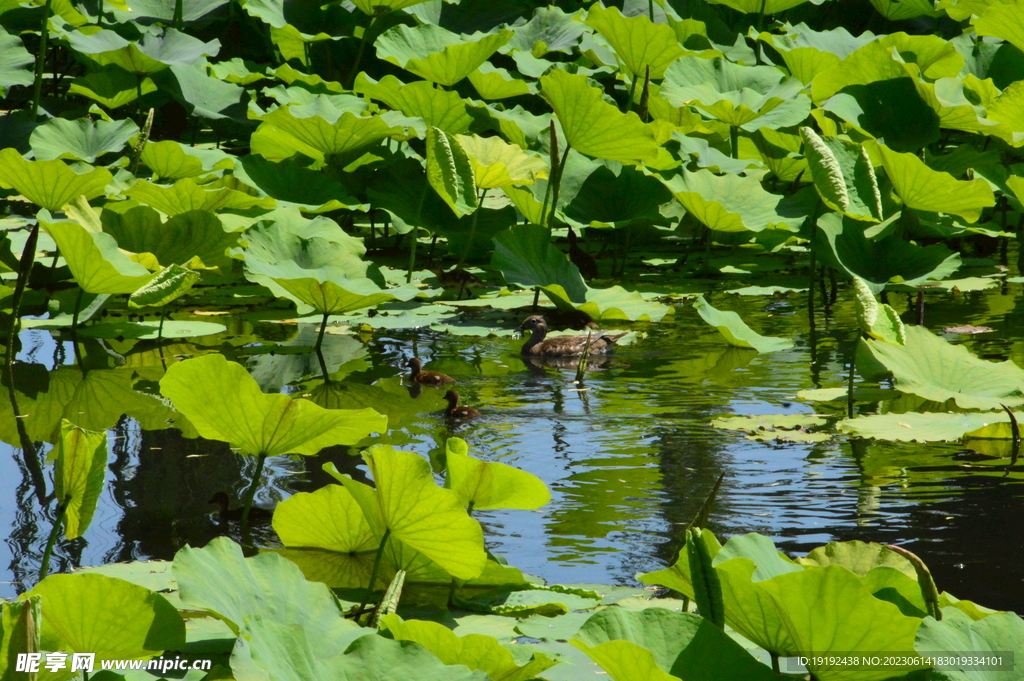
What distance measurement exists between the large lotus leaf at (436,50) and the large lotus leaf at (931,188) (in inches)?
93.7

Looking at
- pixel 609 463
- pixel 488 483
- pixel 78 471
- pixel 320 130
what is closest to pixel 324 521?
pixel 488 483

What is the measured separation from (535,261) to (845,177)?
1.24 m

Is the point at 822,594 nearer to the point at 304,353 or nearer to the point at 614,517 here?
the point at 614,517

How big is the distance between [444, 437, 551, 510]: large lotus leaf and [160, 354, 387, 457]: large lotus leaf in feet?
0.89

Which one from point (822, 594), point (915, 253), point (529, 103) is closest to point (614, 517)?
point (822, 594)

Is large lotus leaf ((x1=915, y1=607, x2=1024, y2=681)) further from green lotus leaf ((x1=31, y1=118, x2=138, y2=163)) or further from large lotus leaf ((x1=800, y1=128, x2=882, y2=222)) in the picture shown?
green lotus leaf ((x1=31, y1=118, x2=138, y2=163))

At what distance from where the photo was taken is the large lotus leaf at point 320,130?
15.8 ft

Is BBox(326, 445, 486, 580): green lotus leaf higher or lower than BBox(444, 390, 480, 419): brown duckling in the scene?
higher

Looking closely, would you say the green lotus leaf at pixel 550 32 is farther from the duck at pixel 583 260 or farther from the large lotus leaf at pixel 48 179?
the large lotus leaf at pixel 48 179

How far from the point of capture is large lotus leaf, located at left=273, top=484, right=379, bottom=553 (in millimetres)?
1813

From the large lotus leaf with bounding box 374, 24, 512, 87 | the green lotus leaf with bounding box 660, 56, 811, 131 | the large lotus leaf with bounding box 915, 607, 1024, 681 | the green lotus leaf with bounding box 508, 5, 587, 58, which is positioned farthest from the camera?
the green lotus leaf with bounding box 508, 5, 587, 58

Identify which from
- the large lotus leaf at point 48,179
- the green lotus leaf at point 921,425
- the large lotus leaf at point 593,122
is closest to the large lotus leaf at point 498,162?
the large lotus leaf at point 593,122

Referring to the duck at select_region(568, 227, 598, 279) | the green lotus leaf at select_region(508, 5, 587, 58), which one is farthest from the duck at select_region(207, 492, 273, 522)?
the green lotus leaf at select_region(508, 5, 587, 58)

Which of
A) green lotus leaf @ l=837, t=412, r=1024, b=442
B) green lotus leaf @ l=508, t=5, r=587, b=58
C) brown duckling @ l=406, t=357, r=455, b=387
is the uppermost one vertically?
green lotus leaf @ l=508, t=5, r=587, b=58
